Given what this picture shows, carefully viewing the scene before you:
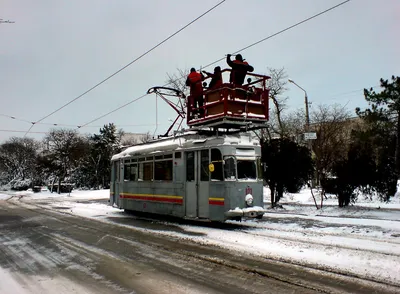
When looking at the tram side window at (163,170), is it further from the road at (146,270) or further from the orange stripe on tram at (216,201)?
the road at (146,270)

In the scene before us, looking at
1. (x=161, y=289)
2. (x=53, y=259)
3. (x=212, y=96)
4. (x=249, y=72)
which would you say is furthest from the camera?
(x=249, y=72)

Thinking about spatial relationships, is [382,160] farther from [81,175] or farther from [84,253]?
[81,175]

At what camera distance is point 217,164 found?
38.2 ft

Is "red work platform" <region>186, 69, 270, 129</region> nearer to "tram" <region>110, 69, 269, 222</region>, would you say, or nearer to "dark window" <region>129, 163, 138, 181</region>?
"tram" <region>110, 69, 269, 222</region>

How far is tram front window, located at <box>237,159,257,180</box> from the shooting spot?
38.2 feet

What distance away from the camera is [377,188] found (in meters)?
15.1

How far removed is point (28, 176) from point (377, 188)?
59.3m

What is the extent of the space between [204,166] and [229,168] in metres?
1.01

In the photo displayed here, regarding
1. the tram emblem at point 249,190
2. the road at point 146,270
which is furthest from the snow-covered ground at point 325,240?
the tram emblem at point 249,190

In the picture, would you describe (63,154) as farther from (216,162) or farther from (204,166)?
(216,162)

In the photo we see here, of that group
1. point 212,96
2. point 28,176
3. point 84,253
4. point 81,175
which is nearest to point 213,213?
point 212,96

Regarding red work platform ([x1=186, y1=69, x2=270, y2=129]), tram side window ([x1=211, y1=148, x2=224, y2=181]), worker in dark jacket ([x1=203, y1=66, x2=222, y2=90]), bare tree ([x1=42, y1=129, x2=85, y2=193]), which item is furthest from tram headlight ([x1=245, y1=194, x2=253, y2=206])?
bare tree ([x1=42, y1=129, x2=85, y2=193])

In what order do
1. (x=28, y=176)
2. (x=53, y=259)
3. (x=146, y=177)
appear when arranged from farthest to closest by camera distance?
1. (x=28, y=176)
2. (x=146, y=177)
3. (x=53, y=259)

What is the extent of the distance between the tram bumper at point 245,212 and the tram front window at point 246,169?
99 cm
